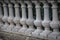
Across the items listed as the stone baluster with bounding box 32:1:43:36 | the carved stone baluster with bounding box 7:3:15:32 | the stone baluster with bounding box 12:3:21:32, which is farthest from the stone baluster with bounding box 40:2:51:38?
the carved stone baluster with bounding box 7:3:15:32

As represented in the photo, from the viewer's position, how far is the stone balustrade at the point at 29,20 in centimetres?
287

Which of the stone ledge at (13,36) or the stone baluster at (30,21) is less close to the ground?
the stone baluster at (30,21)

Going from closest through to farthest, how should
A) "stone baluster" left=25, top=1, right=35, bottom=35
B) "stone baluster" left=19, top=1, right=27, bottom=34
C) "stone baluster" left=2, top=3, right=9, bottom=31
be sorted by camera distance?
→ "stone baluster" left=25, top=1, right=35, bottom=35
"stone baluster" left=19, top=1, right=27, bottom=34
"stone baluster" left=2, top=3, right=9, bottom=31

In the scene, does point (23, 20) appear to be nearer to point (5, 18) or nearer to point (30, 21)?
point (30, 21)

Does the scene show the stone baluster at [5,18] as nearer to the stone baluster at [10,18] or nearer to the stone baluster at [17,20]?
the stone baluster at [10,18]

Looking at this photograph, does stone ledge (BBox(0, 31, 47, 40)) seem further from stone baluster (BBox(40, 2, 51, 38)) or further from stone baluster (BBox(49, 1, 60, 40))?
stone baluster (BBox(49, 1, 60, 40))

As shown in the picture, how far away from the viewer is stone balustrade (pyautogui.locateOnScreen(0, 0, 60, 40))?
2871 mm

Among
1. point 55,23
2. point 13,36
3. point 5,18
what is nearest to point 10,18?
point 5,18

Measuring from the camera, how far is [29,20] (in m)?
3.23

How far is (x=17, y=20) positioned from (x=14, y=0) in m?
0.40

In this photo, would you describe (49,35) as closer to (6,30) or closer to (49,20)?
(49,20)

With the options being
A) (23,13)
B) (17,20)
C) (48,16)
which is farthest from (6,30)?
(48,16)

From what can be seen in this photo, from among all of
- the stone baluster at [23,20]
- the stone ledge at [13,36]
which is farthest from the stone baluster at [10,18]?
the stone baluster at [23,20]

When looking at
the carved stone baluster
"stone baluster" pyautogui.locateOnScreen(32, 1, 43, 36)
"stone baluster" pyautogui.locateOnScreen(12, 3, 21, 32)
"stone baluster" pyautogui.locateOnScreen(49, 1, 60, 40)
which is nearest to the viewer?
"stone baluster" pyautogui.locateOnScreen(49, 1, 60, 40)
